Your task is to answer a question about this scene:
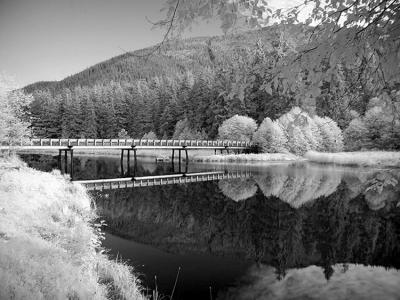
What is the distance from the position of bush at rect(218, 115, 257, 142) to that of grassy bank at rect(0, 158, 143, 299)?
164ft

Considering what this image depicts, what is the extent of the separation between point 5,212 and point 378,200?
19.5 metres

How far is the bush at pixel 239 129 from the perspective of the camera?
6294 cm

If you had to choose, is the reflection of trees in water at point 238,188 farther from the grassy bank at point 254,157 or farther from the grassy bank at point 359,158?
the grassy bank at point 254,157

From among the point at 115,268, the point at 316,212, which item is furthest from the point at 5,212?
the point at 316,212

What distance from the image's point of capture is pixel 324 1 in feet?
13.6

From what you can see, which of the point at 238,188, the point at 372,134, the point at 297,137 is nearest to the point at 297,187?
the point at 238,188

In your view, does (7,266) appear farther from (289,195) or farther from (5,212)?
(289,195)

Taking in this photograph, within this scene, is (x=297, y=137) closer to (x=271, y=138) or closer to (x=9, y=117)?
(x=271, y=138)

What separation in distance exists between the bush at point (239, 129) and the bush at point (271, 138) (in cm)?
430

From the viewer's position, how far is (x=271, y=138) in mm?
57281

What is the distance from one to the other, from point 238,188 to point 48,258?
20.1 meters

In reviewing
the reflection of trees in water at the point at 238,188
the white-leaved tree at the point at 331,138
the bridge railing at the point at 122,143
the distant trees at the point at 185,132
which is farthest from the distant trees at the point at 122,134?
the reflection of trees in water at the point at 238,188

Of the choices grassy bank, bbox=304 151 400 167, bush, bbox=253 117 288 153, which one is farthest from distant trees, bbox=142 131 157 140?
grassy bank, bbox=304 151 400 167

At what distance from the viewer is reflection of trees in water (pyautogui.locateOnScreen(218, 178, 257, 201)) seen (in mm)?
23750
